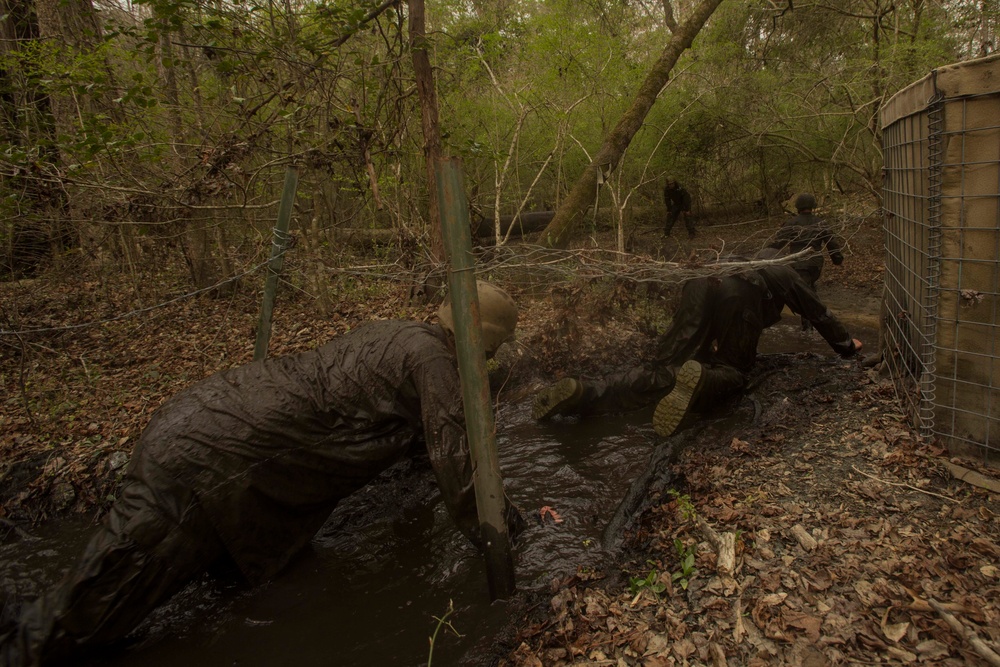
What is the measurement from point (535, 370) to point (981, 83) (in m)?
4.50

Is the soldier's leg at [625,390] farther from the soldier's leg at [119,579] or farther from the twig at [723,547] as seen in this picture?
the soldier's leg at [119,579]

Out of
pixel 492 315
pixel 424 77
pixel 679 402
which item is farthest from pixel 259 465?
pixel 424 77

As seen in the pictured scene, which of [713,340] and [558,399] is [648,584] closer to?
[558,399]

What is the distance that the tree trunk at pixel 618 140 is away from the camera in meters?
8.91

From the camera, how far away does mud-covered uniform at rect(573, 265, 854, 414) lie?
516 cm

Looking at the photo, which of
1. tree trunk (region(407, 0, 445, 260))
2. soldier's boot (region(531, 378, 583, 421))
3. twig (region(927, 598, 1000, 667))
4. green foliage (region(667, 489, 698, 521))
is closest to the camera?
twig (region(927, 598, 1000, 667))

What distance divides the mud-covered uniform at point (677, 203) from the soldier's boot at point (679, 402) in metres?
9.07

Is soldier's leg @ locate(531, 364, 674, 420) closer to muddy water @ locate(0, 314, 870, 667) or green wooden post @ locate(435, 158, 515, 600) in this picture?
muddy water @ locate(0, 314, 870, 667)

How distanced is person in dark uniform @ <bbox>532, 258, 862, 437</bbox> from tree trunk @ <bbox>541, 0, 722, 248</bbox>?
378 centimetres

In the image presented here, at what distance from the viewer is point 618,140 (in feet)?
29.3

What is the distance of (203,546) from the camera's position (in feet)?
9.25

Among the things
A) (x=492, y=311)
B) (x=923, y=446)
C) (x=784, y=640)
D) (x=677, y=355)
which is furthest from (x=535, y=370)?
(x=784, y=640)

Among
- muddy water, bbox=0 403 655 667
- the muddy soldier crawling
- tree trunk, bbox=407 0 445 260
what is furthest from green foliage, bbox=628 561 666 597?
tree trunk, bbox=407 0 445 260

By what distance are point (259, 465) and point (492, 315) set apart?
159 cm
